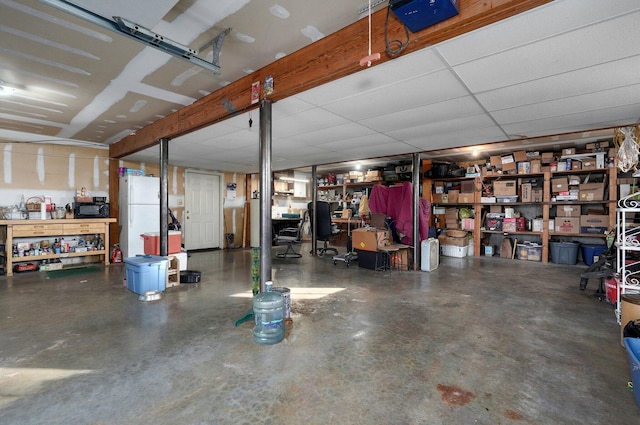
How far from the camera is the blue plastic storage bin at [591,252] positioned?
18.7ft

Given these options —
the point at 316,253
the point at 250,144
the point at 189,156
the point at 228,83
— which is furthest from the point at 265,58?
the point at 316,253

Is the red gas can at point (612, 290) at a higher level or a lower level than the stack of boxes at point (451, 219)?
lower

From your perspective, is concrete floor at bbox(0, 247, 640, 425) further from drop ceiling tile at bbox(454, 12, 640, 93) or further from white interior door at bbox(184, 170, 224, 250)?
white interior door at bbox(184, 170, 224, 250)

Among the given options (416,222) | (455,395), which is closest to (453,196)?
(416,222)

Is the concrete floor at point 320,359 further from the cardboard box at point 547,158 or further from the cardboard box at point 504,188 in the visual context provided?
the cardboard box at point 547,158

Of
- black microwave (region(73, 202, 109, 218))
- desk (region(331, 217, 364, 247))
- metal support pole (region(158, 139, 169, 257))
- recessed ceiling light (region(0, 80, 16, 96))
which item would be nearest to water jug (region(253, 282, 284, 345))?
metal support pole (region(158, 139, 169, 257))

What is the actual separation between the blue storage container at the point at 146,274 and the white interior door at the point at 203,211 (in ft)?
12.8

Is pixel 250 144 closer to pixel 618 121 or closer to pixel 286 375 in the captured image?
pixel 286 375

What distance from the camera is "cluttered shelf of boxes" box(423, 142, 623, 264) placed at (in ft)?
18.8

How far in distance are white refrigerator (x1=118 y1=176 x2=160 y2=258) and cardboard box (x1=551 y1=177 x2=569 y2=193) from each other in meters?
8.42

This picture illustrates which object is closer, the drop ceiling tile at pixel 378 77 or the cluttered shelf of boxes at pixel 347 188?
the drop ceiling tile at pixel 378 77

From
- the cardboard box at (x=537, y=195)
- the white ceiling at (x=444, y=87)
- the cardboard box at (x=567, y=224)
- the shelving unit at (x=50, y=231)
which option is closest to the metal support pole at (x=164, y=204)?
the white ceiling at (x=444, y=87)

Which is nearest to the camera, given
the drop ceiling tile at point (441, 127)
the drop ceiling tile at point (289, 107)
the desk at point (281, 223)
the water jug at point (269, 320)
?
the water jug at point (269, 320)

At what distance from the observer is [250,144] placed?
195 inches
